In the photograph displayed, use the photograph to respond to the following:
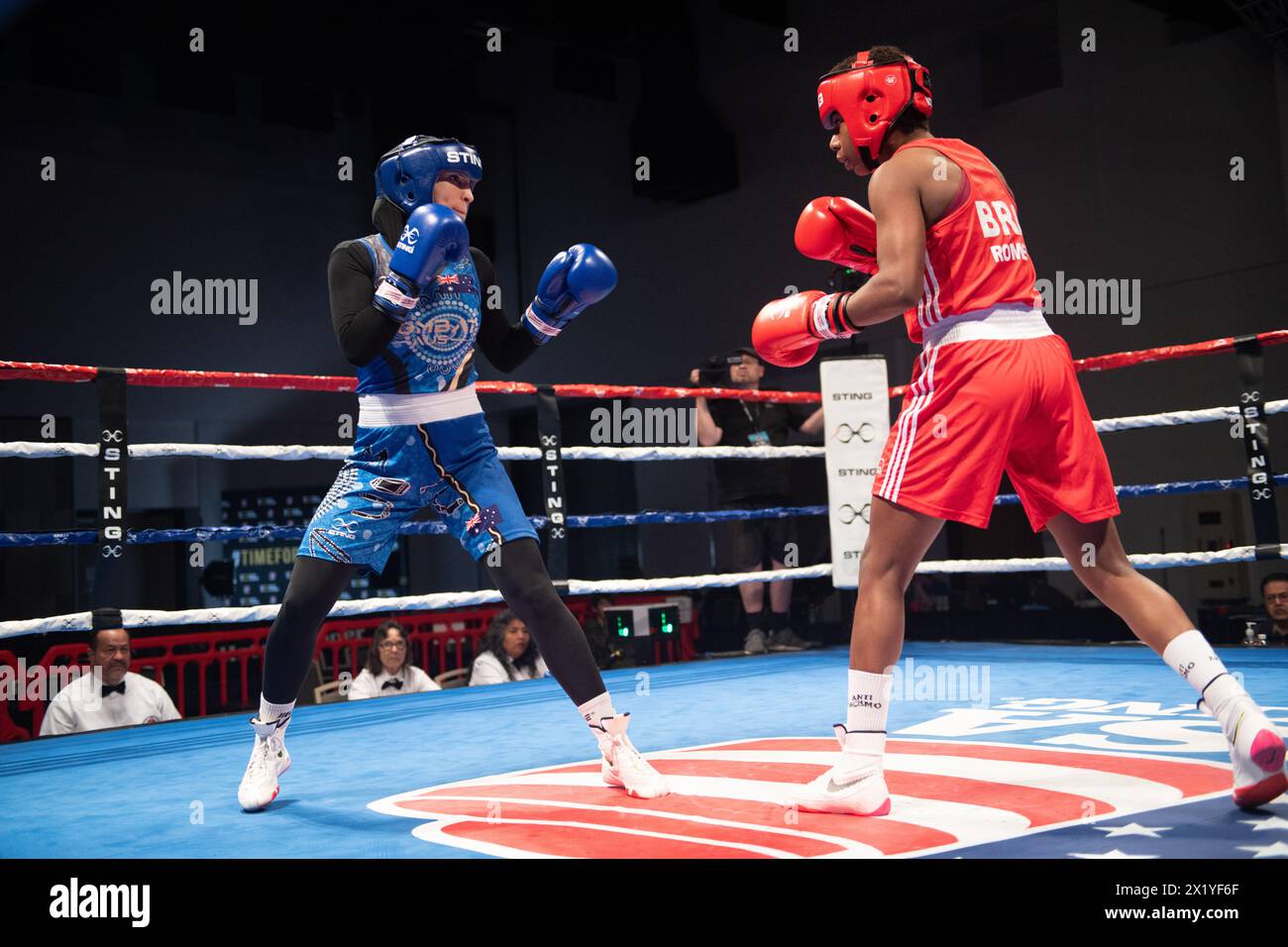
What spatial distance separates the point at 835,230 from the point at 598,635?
3.20 metres

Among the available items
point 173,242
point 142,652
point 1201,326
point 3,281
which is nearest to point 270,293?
point 173,242

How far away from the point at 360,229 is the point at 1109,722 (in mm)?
8669

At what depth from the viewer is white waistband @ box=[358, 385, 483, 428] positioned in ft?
6.86

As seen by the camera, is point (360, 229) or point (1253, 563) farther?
point (360, 229)

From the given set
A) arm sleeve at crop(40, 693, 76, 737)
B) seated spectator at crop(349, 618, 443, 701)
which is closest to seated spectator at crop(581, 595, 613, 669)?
seated spectator at crop(349, 618, 443, 701)

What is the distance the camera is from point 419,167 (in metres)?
2.10

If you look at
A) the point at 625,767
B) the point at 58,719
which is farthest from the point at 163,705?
the point at 625,767

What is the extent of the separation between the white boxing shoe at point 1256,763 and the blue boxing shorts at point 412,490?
3.85ft

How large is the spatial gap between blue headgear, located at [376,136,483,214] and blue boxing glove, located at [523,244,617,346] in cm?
23

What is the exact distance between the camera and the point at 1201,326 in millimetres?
6957

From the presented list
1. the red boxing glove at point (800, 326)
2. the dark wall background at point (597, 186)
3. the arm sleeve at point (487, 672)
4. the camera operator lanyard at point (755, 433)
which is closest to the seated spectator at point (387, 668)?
the arm sleeve at point (487, 672)

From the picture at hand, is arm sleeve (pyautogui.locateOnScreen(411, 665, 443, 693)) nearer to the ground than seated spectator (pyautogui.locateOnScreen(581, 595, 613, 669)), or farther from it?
nearer to the ground

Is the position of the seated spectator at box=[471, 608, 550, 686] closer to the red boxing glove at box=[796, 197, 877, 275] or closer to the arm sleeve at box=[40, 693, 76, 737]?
the arm sleeve at box=[40, 693, 76, 737]
